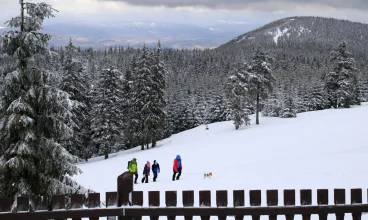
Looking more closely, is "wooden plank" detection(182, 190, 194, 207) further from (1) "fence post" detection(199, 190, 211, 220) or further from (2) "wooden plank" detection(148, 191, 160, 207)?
(2) "wooden plank" detection(148, 191, 160, 207)

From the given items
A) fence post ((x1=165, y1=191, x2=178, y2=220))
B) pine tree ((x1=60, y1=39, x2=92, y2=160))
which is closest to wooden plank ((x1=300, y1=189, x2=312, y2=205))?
fence post ((x1=165, y1=191, x2=178, y2=220))

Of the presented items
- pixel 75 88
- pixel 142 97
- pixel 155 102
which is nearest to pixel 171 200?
pixel 75 88

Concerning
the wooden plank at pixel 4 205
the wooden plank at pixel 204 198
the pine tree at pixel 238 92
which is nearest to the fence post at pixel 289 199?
the wooden plank at pixel 204 198

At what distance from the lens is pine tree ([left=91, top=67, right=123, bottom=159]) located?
138 ft

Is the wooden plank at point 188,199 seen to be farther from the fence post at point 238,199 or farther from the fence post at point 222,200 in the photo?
the fence post at point 238,199

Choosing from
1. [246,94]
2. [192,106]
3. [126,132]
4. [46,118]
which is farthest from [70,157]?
[192,106]

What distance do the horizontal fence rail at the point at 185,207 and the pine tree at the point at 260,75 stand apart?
146ft

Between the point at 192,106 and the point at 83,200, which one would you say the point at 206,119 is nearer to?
the point at 192,106

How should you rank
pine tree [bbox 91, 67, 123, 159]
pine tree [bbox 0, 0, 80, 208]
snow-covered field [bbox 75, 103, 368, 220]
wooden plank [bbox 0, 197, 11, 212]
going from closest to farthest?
1. wooden plank [bbox 0, 197, 11, 212]
2. pine tree [bbox 0, 0, 80, 208]
3. snow-covered field [bbox 75, 103, 368, 220]
4. pine tree [bbox 91, 67, 123, 159]

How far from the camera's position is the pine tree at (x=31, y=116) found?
938cm

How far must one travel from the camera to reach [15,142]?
1000 cm

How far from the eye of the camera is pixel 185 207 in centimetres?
370

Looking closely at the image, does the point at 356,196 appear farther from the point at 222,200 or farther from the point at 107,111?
the point at 107,111

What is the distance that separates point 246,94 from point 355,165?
32.3 m
